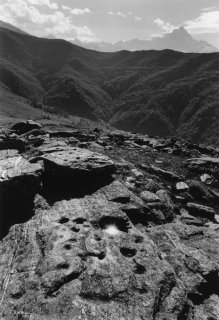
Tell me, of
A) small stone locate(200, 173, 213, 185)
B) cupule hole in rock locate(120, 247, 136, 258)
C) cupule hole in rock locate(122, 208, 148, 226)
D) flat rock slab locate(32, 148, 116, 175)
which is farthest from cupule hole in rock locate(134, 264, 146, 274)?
small stone locate(200, 173, 213, 185)

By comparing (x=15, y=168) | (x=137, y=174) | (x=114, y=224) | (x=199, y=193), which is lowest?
(x=199, y=193)

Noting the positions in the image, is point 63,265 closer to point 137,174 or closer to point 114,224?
point 114,224

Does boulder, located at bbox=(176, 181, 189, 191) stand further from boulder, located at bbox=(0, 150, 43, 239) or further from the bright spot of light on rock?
boulder, located at bbox=(0, 150, 43, 239)

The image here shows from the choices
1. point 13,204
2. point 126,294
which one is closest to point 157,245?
point 126,294

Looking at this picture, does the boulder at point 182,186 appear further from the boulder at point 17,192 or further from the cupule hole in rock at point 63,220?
the cupule hole in rock at point 63,220

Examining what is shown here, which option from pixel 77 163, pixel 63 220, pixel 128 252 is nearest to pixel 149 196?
pixel 77 163
